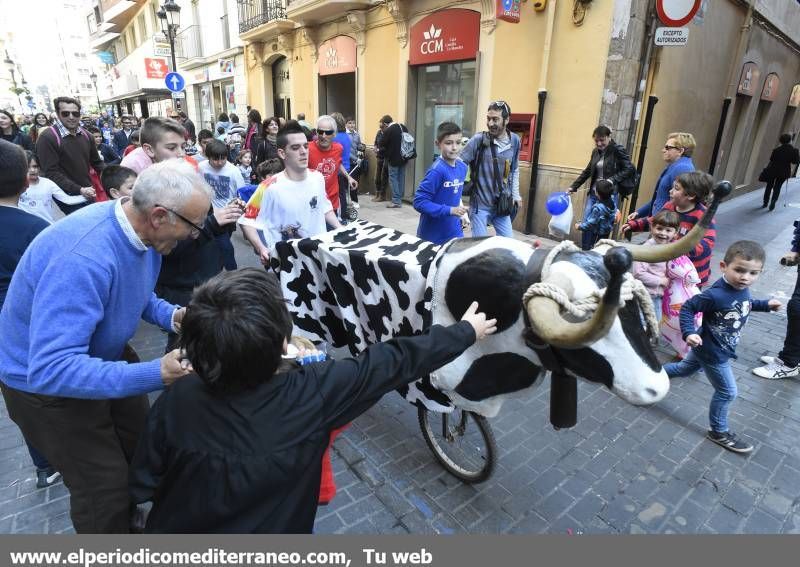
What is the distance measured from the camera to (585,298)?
1.60m

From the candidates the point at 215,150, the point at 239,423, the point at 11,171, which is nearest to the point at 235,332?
the point at 239,423

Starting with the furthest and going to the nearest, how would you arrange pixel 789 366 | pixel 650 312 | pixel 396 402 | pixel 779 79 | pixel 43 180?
pixel 779 79 < pixel 43 180 < pixel 789 366 < pixel 396 402 < pixel 650 312

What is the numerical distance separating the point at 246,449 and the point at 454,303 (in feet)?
3.63

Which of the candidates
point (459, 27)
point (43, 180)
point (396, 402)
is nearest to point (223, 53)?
point (459, 27)

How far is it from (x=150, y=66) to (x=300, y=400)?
901 inches

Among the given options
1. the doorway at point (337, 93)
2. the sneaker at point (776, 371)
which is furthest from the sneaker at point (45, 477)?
the doorway at point (337, 93)

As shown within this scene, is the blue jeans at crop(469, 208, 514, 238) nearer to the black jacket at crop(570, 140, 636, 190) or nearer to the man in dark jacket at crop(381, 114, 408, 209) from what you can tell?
the black jacket at crop(570, 140, 636, 190)

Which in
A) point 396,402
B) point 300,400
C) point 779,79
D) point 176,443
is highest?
point 779,79

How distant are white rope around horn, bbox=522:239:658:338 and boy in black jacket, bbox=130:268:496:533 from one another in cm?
73

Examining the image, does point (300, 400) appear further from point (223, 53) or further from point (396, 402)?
point (223, 53)

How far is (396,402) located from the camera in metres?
3.62

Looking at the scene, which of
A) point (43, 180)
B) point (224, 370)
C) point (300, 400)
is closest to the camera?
point (224, 370)

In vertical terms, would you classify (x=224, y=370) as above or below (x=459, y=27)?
below

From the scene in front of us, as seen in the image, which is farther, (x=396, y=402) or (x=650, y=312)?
(x=396, y=402)
